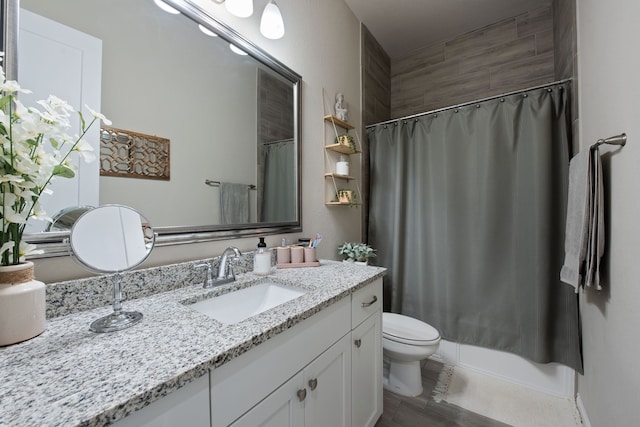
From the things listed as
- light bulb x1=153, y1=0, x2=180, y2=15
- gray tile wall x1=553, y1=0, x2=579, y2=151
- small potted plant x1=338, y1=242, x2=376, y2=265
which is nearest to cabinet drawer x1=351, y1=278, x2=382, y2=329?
small potted plant x1=338, y1=242, x2=376, y2=265

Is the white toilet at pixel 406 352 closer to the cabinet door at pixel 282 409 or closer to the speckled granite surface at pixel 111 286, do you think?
the cabinet door at pixel 282 409

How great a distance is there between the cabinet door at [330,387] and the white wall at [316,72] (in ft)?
2.09

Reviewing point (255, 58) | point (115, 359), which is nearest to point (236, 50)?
point (255, 58)

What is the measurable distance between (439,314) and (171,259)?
1.87 metres

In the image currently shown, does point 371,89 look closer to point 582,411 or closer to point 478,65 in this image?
point 478,65

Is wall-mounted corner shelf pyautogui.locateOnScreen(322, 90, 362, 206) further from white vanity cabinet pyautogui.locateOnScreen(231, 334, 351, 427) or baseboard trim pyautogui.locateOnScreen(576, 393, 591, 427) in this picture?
baseboard trim pyautogui.locateOnScreen(576, 393, 591, 427)

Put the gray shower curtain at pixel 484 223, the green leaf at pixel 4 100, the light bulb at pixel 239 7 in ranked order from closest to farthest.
A: the green leaf at pixel 4 100 < the light bulb at pixel 239 7 < the gray shower curtain at pixel 484 223

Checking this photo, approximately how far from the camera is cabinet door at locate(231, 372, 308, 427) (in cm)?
64

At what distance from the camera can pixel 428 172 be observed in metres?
2.06

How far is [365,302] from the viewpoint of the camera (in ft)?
3.91

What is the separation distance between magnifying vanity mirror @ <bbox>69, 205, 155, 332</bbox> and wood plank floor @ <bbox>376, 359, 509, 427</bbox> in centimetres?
143

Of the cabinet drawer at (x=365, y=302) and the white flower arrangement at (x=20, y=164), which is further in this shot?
the cabinet drawer at (x=365, y=302)

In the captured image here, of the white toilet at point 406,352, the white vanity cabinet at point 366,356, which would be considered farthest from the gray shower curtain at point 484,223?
the white vanity cabinet at point 366,356

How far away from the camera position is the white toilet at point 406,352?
1.54 meters
